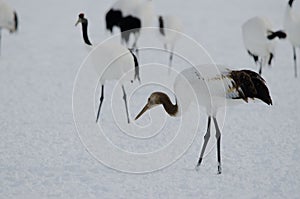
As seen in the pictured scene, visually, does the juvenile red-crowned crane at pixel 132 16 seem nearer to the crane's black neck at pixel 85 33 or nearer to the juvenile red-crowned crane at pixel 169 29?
the juvenile red-crowned crane at pixel 169 29

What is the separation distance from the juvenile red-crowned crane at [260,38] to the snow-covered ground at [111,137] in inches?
21.9

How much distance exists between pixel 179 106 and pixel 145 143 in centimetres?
91

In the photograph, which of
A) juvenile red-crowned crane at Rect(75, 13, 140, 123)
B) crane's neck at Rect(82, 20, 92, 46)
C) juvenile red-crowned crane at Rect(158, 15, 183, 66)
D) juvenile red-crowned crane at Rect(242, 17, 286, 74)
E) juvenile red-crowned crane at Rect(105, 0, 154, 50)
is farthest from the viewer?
juvenile red-crowned crane at Rect(105, 0, 154, 50)

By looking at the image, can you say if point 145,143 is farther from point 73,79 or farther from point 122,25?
point 122,25

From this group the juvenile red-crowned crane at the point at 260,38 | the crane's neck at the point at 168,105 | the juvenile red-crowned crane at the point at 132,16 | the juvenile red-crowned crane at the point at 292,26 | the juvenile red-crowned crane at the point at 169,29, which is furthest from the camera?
the juvenile red-crowned crane at the point at 132,16

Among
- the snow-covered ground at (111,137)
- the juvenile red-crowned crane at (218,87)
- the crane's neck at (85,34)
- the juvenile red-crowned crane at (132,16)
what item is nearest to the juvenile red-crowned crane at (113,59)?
the crane's neck at (85,34)

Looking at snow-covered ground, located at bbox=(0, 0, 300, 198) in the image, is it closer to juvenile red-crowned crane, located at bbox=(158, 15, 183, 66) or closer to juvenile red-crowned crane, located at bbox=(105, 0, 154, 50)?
juvenile red-crowned crane, located at bbox=(105, 0, 154, 50)

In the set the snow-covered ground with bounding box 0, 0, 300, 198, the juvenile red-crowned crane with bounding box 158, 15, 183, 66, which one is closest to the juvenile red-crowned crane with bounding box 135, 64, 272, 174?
the snow-covered ground with bounding box 0, 0, 300, 198

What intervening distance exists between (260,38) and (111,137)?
10.4 ft

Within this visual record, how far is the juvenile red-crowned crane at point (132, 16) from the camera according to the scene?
28.4 feet

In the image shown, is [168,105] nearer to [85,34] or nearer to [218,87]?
[218,87]

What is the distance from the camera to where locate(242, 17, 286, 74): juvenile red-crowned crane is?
24.6 feet

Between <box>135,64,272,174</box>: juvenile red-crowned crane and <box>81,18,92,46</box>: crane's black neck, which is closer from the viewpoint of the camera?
<box>135,64,272,174</box>: juvenile red-crowned crane

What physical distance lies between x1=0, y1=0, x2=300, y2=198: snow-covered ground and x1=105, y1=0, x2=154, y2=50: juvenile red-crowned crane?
1079 mm
